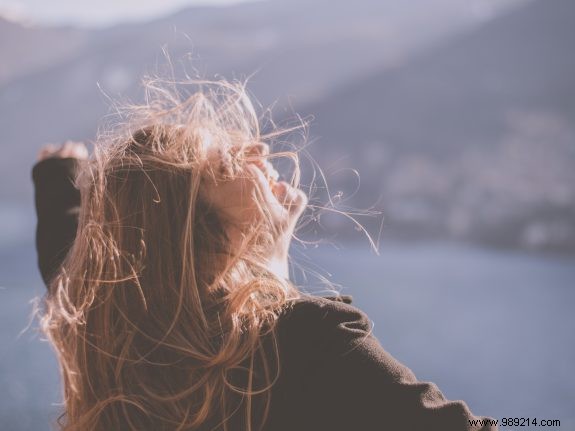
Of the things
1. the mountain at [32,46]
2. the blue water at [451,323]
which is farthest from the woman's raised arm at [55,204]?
the mountain at [32,46]

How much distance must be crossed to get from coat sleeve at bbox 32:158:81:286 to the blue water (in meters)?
0.37

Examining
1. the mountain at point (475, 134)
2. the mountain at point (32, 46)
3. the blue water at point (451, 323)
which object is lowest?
the blue water at point (451, 323)

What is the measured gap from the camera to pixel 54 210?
1.10 meters

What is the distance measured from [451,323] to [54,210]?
4.82 ft

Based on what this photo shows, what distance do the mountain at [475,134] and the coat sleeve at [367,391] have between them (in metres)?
2.09

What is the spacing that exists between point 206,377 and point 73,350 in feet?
0.72

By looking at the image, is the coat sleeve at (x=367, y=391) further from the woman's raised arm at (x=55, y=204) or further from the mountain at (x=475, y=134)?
the mountain at (x=475, y=134)

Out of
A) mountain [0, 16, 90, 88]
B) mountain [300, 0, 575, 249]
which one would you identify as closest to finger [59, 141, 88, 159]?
mountain [300, 0, 575, 249]

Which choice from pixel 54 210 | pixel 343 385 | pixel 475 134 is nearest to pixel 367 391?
pixel 343 385

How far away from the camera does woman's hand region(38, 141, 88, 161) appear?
3.82 ft

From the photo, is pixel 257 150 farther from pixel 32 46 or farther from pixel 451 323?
pixel 32 46

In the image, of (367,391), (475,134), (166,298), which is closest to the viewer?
(367,391)

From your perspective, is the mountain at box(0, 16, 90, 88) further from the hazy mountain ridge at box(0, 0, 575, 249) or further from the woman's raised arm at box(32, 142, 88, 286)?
the woman's raised arm at box(32, 142, 88, 286)

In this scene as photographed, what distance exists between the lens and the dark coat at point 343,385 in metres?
0.63
